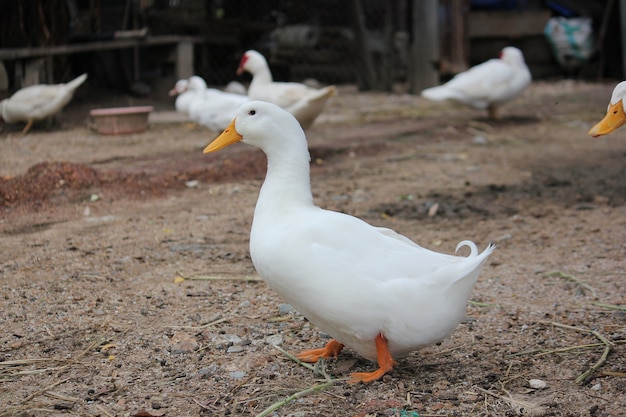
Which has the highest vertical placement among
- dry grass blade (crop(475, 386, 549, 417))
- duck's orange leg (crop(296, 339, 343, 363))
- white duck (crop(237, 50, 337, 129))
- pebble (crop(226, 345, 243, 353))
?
white duck (crop(237, 50, 337, 129))

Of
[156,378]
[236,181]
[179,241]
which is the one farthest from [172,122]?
[156,378]

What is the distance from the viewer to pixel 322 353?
9.62 ft

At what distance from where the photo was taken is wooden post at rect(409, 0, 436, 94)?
1123cm

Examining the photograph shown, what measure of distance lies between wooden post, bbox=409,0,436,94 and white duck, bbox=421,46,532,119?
216 cm

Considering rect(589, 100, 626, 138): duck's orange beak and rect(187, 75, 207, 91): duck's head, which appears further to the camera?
rect(187, 75, 207, 91): duck's head

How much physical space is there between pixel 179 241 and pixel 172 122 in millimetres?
4664

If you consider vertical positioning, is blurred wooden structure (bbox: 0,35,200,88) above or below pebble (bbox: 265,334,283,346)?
above

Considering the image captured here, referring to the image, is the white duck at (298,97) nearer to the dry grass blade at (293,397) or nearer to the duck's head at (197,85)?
the duck's head at (197,85)

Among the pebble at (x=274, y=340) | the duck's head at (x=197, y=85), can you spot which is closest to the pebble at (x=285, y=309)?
the pebble at (x=274, y=340)

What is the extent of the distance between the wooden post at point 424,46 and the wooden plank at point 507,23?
2.78 meters

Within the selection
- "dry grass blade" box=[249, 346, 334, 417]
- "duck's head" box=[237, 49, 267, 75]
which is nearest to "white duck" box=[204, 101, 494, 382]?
"dry grass blade" box=[249, 346, 334, 417]

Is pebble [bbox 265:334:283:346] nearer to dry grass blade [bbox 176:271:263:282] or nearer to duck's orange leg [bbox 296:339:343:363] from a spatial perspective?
duck's orange leg [bbox 296:339:343:363]

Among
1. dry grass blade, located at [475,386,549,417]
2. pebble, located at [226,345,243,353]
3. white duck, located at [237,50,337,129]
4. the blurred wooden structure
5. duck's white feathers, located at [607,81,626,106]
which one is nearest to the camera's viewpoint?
Result: dry grass blade, located at [475,386,549,417]

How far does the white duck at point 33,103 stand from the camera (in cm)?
771
